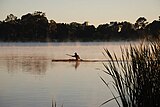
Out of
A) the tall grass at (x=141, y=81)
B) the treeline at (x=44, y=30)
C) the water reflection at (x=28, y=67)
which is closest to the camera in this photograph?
the tall grass at (x=141, y=81)

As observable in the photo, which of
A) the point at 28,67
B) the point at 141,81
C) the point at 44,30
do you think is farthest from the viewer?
the point at 44,30

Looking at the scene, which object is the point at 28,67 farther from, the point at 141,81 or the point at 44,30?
the point at 44,30

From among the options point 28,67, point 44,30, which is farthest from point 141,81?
point 44,30

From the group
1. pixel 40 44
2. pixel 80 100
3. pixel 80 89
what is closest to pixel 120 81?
pixel 80 100

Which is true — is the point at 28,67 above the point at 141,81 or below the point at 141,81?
below

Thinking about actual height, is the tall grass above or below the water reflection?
above

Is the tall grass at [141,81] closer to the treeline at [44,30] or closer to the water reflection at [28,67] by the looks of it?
the water reflection at [28,67]

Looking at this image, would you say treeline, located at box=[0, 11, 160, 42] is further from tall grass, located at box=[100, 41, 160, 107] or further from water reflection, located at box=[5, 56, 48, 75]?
tall grass, located at box=[100, 41, 160, 107]

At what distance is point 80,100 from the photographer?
6070mm

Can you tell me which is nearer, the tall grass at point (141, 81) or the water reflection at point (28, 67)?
the tall grass at point (141, 81)

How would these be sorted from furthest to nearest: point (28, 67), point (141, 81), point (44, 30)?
point (44, 30) → point (28, 67) → point (141, 81)

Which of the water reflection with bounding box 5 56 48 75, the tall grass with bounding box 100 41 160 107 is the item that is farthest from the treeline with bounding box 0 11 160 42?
the tall grass with bounding box 100 41 160 107

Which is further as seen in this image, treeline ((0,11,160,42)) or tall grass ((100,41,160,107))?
treeline ((0,11,160,42))

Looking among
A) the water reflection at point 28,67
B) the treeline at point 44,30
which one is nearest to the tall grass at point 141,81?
the water reflection at point 28,67
